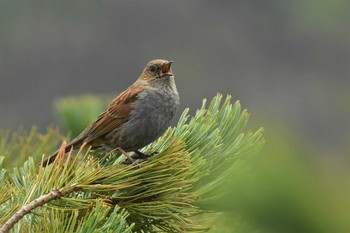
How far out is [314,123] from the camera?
29.1m

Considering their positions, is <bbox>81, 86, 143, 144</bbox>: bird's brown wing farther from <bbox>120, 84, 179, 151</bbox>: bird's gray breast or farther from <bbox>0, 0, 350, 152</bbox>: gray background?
<bbox>0, 0, 350, 152</bbox>: gray background

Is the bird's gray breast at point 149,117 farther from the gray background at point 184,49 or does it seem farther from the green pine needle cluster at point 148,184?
the gray background at point 184,49

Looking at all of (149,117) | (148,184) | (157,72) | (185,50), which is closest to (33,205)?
(148,184)

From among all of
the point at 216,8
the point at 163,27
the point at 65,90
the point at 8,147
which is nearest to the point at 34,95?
the point at 65,90

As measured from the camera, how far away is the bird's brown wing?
3.48 meters

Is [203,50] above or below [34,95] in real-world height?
above

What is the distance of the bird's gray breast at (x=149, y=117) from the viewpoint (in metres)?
3.45

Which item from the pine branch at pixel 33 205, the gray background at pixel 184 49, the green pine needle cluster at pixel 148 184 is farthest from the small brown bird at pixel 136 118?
the gray background at pixel 184 49

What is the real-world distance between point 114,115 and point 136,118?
0.33ft

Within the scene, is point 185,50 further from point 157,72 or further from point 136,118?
point 136,118

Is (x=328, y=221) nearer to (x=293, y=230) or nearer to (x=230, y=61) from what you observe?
(x=293, y=230)

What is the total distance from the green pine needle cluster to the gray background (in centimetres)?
2701

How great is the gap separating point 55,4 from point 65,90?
1059 cm

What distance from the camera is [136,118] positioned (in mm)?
3646
